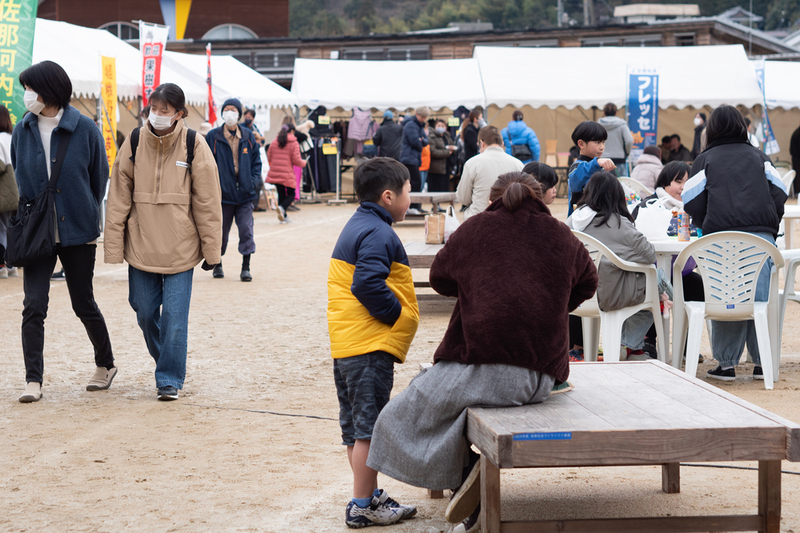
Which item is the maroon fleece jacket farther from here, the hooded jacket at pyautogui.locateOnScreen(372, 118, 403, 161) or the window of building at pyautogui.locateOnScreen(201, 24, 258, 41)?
the window of building at pyautogui.locateOnScreen(201, 24, 258, 41)

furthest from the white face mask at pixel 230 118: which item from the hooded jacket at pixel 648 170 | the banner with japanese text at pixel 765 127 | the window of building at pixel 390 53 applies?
the window of building at pixel 390 53

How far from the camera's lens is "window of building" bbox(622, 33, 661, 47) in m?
28.2

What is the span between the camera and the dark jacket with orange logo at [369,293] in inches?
117

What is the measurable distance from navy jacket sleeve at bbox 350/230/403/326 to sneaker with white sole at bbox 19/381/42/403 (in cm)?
265

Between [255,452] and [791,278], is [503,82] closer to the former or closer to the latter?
[791,278]

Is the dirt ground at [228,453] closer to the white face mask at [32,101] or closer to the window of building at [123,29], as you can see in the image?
the white face mask at [32,101]

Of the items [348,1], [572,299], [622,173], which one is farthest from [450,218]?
[348,1]

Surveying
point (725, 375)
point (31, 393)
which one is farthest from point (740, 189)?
point (31, 393)

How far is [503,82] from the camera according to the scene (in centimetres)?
1925

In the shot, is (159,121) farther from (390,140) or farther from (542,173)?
(390,140)

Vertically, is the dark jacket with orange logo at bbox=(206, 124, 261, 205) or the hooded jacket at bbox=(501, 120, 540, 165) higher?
the hooded jacket at bbox=(501, 120, 540, 165)

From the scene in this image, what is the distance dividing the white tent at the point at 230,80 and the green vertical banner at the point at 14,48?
7.90m

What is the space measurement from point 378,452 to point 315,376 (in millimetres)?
2733

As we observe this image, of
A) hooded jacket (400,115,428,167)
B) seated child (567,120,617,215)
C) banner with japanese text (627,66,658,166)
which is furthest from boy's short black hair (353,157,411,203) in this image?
banner with japanese text (627,66,658,166)
